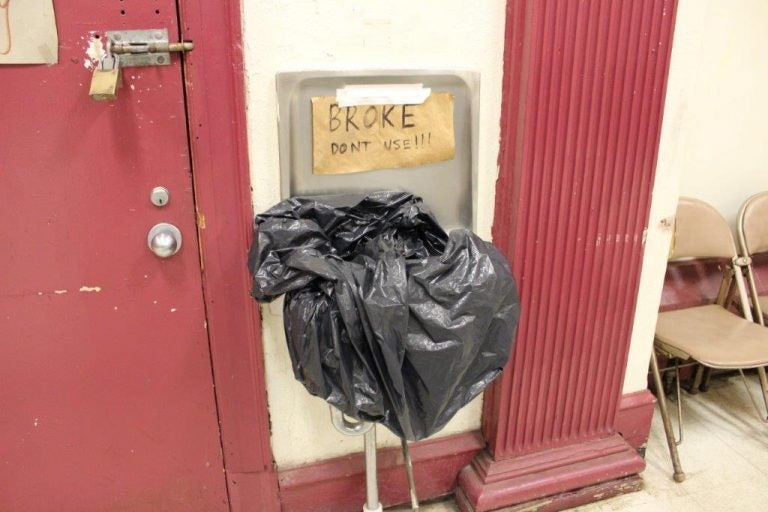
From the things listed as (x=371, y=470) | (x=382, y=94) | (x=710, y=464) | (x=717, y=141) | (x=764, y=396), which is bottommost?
(x=710, y=464)

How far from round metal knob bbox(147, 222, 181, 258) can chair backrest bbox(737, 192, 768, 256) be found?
2109 millimetres

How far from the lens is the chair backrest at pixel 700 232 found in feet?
7.06

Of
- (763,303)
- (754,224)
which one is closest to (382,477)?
(763,303)

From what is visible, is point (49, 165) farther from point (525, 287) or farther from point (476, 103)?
point (525, 287)

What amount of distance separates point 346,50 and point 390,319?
64 centimetres

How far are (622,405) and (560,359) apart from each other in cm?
37

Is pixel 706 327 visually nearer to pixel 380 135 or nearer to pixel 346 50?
pixel 380 135

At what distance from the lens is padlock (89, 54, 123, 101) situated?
1.04 meters

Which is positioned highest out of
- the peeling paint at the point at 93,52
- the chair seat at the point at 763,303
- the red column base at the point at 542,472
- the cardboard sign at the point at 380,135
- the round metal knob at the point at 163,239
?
the peeling paint at the point at 93,52

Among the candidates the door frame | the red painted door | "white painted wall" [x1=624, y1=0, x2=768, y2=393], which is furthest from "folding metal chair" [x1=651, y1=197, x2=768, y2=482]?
the red painted door

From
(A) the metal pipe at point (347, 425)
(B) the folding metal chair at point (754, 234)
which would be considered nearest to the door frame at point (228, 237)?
(A) the metal pipe at point (347, 425)

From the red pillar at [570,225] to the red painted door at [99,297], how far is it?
2.62ft

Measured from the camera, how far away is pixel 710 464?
6.36ft

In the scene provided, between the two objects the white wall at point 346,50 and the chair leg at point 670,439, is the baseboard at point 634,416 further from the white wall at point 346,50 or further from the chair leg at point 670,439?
the white wall at point 346,50
